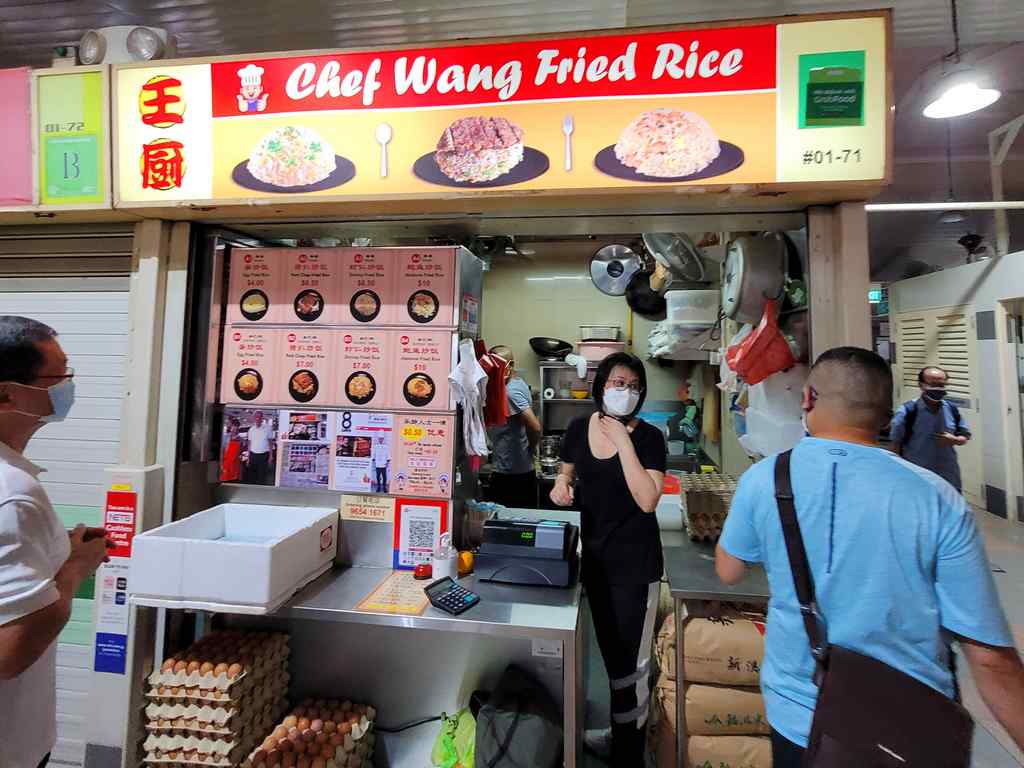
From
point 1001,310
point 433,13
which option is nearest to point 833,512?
point 433,13

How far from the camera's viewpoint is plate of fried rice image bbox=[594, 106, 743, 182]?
1581 millimetres

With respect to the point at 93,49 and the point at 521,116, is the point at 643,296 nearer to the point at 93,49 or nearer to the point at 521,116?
the point at 521,116

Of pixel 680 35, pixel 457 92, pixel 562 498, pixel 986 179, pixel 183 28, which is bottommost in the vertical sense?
pixel 562 498

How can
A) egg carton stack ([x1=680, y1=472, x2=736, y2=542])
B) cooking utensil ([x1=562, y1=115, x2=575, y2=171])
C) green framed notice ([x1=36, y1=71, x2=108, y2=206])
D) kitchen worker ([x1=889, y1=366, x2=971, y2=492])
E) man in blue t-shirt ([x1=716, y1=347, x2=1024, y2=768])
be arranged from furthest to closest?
kitchen worker ([x1=889, y1=366, x2=971, y2=492]) → egg carton stack ([x1=680, y1=472, x2=736, y2=542]) → green framed notice ([x1=36, y1=71, x2=108, y2=206]) → cooking utensil ([x1=562, y1=115, x2=575, y2=171]) → man in blue t-shirt ([x1=716, y1=347, x2=1024, y2=768])

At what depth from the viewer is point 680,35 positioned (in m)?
1.59

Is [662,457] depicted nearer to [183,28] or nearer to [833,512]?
[833,512]

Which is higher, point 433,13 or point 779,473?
point 433,13

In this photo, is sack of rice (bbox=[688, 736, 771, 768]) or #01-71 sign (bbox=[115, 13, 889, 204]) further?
sack of rice (bbox=[688, 736, 771, 768])

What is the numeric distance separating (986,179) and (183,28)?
8347mm

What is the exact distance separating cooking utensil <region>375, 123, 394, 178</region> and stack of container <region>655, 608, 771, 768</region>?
2.08 m

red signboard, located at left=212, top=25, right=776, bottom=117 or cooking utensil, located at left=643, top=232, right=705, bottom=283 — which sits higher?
cooking utensil, located at left=643, top=232, right=705, bottom=283

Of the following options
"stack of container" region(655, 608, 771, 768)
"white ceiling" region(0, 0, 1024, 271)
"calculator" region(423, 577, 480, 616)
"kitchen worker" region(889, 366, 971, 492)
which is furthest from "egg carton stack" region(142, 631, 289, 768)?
"kitchen worker" region(889, 366, 971, 492)

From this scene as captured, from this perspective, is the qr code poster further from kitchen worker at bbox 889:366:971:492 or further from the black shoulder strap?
kitchen worker at bbox 889:366:971:492

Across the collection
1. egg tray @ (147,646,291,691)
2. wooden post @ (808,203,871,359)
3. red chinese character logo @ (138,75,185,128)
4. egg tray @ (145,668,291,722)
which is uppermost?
red chinese character logo @ (138,75,185,128)
